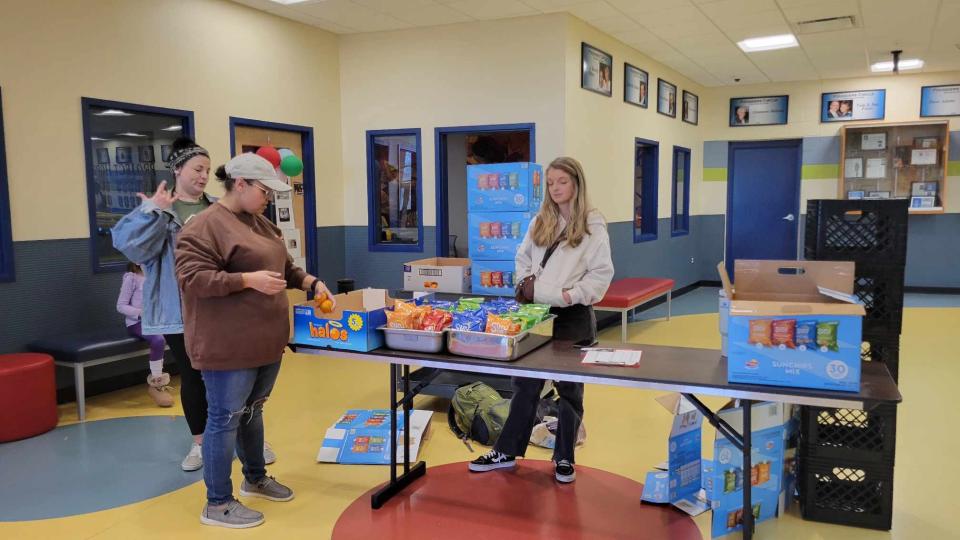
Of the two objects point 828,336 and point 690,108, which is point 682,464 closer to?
point 828,336

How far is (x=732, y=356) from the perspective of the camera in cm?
237

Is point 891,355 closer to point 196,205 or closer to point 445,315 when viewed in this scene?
point 445,315

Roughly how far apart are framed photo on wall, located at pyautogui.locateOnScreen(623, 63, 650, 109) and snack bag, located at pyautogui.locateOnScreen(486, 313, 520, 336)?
18.7 ft

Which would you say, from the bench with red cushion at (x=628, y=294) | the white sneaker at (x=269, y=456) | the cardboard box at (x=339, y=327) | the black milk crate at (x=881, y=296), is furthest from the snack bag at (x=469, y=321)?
the bench with red cushion at (x=628, y=294)

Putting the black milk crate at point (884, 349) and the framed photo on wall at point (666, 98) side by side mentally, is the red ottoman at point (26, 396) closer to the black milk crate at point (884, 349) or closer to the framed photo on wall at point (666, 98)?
the black milk crate at point (884, 349)

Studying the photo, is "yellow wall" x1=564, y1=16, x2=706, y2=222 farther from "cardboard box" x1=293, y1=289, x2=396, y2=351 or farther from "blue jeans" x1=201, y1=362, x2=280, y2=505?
"blue jeans" x1=201, y1=362, x2=280, y2=505

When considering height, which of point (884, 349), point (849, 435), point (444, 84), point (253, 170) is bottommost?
point (849, 435)

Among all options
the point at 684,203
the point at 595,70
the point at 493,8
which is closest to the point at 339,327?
the point at 493,8

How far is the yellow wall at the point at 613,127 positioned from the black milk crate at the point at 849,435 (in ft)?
12.8

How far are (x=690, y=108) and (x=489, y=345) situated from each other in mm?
8594

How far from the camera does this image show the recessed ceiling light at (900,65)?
29.6 ft

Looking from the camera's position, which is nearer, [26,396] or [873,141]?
[26,396]

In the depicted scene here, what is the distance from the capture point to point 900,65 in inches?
367

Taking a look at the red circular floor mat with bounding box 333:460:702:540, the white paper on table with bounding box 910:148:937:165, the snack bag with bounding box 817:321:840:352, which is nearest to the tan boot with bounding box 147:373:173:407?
the red circular floor mat with bounding box 333:460:702:540
